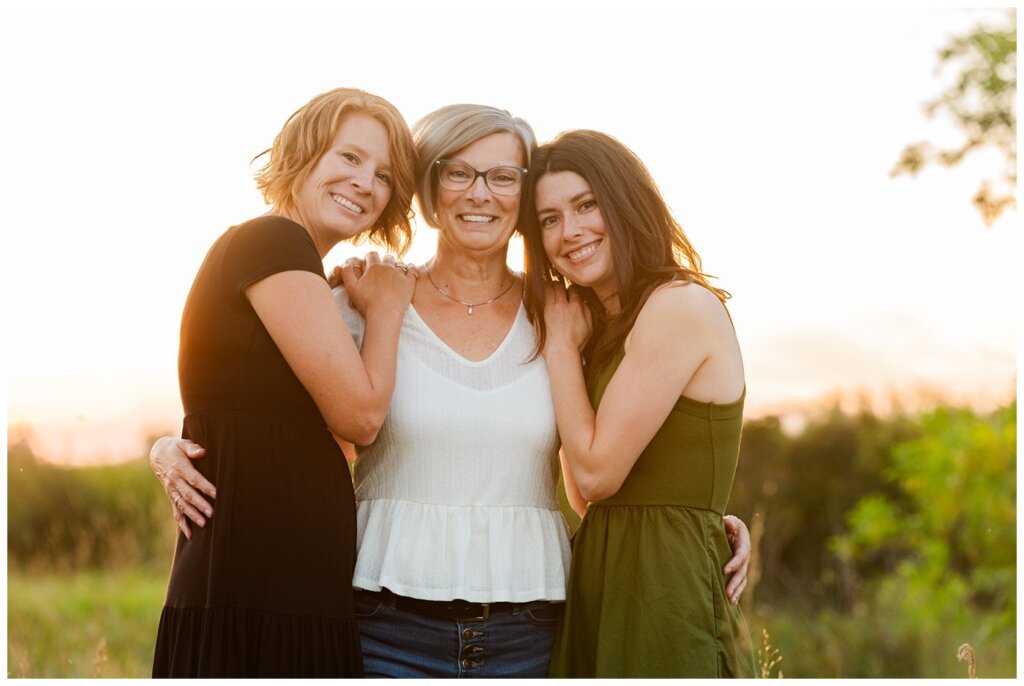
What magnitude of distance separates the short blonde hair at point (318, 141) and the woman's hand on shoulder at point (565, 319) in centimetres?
54

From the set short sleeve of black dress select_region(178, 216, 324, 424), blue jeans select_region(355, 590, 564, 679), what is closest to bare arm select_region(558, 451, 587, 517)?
blue jeans select_region(355, 590, 564, 679)

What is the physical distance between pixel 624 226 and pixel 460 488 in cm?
87

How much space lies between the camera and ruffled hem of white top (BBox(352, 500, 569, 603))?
2.81m

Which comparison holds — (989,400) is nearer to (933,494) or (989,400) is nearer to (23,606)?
(933,494)

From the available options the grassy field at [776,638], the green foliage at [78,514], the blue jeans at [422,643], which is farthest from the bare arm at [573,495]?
the green foliage at [78,514]

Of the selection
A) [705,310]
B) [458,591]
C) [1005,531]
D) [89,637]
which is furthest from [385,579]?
[1005,531]

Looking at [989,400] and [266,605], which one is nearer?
[266,605]

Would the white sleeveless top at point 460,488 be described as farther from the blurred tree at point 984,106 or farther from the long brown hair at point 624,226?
the blurred tree at point 984,106

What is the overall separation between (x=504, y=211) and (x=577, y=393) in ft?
1.98

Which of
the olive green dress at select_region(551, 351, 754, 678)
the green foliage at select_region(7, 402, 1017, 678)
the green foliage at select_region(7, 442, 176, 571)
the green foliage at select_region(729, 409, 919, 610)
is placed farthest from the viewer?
the green foliage at select_region(7, 442, 176, 571)

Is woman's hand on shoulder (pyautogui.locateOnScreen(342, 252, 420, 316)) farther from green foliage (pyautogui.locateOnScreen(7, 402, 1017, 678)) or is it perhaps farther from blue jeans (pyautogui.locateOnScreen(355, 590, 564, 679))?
green foliage (pyautogui.locateOnScreen(7, 402, 1017, 678))

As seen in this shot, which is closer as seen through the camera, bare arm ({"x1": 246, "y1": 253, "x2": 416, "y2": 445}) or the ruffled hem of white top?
bare arm ({"x1": 246, "y1": 253, "x2": 416, "y2": 445})

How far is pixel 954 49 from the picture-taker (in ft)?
21.8

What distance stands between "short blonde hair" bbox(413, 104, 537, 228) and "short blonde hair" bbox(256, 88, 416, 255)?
0.06 m
